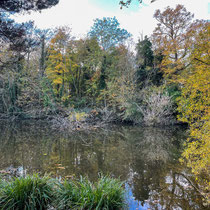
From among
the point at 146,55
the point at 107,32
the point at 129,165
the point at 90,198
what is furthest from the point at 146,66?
the point at 90,198

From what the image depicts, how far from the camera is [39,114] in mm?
17875

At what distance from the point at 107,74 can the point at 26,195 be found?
19.0m

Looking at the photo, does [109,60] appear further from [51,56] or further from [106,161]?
[106,161]

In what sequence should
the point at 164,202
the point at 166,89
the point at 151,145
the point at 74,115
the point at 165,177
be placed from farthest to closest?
the point at 166,89 < the point at 74,115 < the point at 151,145 < the point at 165,177 < the point at 164,202

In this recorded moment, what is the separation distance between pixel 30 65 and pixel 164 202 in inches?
744

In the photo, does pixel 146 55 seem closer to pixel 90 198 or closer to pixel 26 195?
pixel 90 198

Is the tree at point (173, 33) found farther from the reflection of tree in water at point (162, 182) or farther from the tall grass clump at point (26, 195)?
the tall grass clump at point (26, 195)

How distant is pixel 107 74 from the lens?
21.1 m

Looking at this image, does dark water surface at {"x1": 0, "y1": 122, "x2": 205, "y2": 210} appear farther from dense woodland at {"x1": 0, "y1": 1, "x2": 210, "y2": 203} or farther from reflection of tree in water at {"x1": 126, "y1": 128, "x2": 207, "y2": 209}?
dense woodland at {"x1": 0, "y1": 1, "x2": 210, "y2": 203}

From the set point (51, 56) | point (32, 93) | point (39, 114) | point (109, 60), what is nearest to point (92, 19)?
point (109, 60)

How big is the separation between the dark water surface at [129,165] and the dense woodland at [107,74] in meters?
5.93

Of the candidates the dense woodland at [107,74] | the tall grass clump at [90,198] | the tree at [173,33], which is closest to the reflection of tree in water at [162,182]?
the tall grass clump at [90,198]

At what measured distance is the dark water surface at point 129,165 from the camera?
4301 mm

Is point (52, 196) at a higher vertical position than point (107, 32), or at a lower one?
lower
